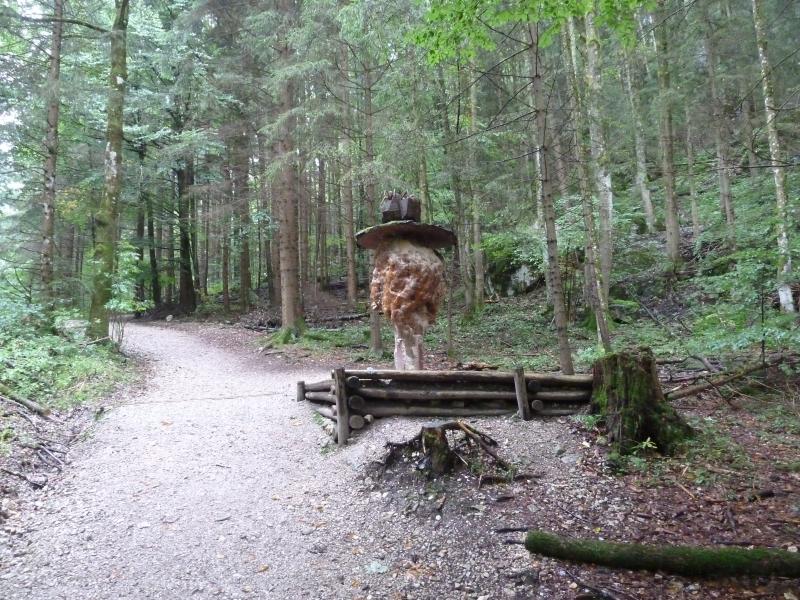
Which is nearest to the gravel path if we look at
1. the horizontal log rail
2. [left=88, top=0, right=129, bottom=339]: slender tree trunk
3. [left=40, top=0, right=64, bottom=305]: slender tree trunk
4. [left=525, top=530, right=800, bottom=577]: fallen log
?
[left=525, top=530, right=800, bottom=577]: fallen log

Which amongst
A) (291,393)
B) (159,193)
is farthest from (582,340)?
(159,193)

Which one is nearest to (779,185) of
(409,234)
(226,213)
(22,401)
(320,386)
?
(409,234)

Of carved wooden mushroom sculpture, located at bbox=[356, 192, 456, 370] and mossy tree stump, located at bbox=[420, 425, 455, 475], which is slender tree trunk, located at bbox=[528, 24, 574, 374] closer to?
carved wooden mushroom sculpture, located at bbox=[356, 192, 456, 370]

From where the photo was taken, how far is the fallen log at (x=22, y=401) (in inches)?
265

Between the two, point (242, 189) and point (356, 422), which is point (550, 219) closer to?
point (356, 422)

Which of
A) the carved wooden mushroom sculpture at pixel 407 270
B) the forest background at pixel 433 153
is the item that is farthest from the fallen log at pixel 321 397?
the forest background at pixel 433 153

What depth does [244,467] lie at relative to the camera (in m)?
5.91

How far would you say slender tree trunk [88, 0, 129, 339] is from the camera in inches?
424

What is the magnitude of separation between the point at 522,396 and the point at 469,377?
0.73 meters

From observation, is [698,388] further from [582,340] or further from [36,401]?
[36,401]

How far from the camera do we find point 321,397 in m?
7.55

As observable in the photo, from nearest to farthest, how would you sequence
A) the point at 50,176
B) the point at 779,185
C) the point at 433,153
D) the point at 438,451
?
the point at 438,451 < the point at 779,185 < the point at 50,176 < the point at 433,153

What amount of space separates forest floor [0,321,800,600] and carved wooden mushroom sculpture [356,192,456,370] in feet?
5.63

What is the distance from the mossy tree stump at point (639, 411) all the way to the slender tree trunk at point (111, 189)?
10.7 m
